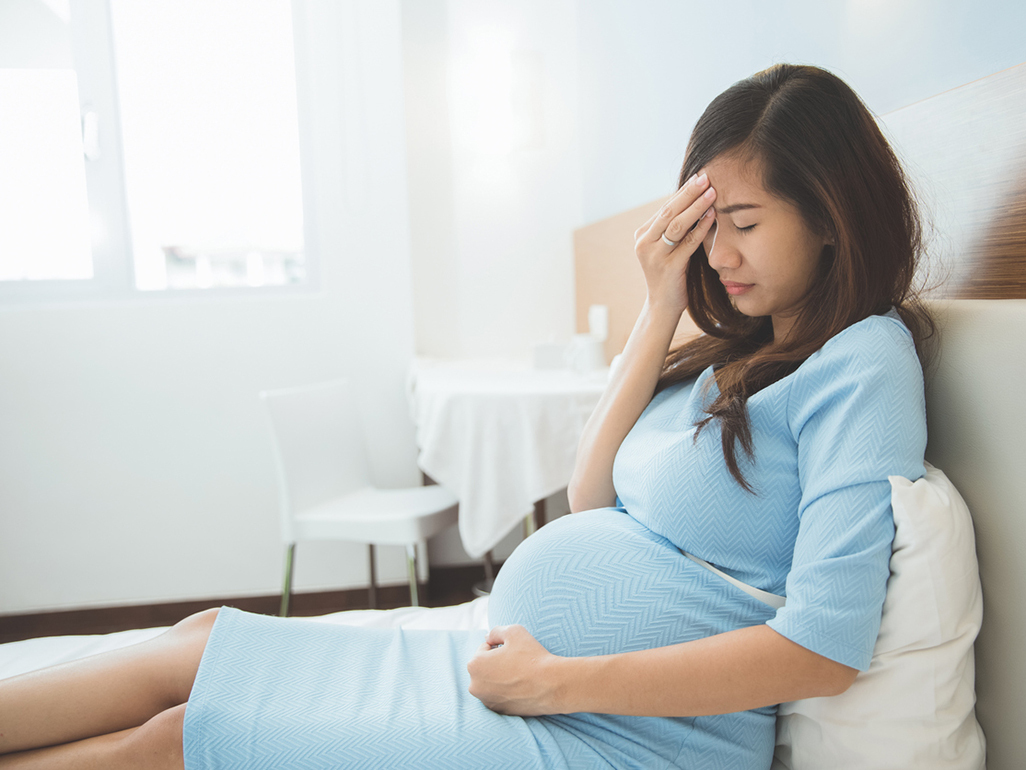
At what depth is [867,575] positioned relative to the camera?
2.35 ft

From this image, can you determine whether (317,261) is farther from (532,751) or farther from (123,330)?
(532,751)

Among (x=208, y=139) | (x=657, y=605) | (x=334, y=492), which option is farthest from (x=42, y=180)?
(x=657, y=605)

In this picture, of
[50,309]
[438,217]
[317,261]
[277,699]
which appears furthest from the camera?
[438,217]

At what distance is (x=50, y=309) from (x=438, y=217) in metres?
1.40

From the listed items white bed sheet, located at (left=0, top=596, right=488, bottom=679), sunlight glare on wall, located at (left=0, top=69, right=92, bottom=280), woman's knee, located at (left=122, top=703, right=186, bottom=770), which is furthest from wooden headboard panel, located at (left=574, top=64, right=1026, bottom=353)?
sunlight glare on wall, located at (left=0, top=69, right=92, bottom=280)

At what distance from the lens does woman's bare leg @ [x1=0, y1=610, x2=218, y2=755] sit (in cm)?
87

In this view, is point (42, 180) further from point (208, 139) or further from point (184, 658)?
point (184, 658)

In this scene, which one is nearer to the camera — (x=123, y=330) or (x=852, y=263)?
(x=852, y=263)

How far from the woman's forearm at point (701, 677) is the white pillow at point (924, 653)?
0.20ft

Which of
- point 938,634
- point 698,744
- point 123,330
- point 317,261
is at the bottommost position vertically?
point 698,744

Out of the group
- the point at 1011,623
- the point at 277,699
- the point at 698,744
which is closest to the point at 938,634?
the point at 1011,623

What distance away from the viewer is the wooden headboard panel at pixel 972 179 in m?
0.79

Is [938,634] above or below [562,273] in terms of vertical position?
below

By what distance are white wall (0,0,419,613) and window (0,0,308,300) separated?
223mm
